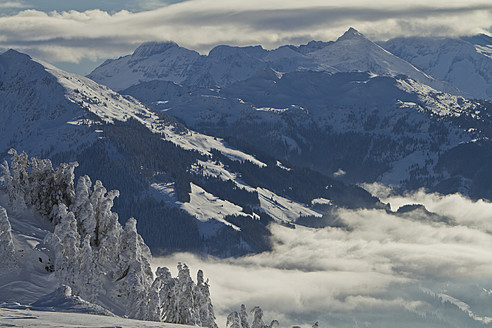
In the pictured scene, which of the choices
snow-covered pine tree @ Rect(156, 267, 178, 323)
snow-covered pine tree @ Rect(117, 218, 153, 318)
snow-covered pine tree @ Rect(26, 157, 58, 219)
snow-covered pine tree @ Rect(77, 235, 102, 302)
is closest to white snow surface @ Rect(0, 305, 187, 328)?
snow-covered pine tree @ Rect(77, 235, 102, 302)

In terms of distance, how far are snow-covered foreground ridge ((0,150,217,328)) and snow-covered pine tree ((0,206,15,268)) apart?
3.3 inches

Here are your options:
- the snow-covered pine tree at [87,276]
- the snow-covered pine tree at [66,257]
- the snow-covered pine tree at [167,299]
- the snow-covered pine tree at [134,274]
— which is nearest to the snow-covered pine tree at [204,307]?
the snow-covered pine tree at [167,299]

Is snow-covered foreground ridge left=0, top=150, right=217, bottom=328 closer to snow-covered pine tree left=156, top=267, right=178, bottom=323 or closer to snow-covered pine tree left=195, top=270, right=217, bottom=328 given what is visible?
snow-covered pine tree left=156, top=267, right=178, bottom=323

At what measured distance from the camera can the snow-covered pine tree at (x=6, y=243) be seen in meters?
69.6

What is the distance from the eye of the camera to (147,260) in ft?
275

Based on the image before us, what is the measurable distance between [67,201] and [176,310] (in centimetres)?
1994

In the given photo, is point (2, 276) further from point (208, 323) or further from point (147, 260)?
point (208, 323)

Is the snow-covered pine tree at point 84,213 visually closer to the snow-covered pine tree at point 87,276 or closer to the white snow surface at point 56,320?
the snow-covered pine tree at point 87,276

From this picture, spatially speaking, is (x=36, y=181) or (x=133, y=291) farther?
(x=36, y=181)

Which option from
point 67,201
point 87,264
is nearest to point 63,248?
point 87,264

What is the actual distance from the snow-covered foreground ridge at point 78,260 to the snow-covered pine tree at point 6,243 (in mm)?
83

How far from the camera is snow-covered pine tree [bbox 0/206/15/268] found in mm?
69625

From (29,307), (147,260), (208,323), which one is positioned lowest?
(208,323)

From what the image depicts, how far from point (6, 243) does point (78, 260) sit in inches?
249
